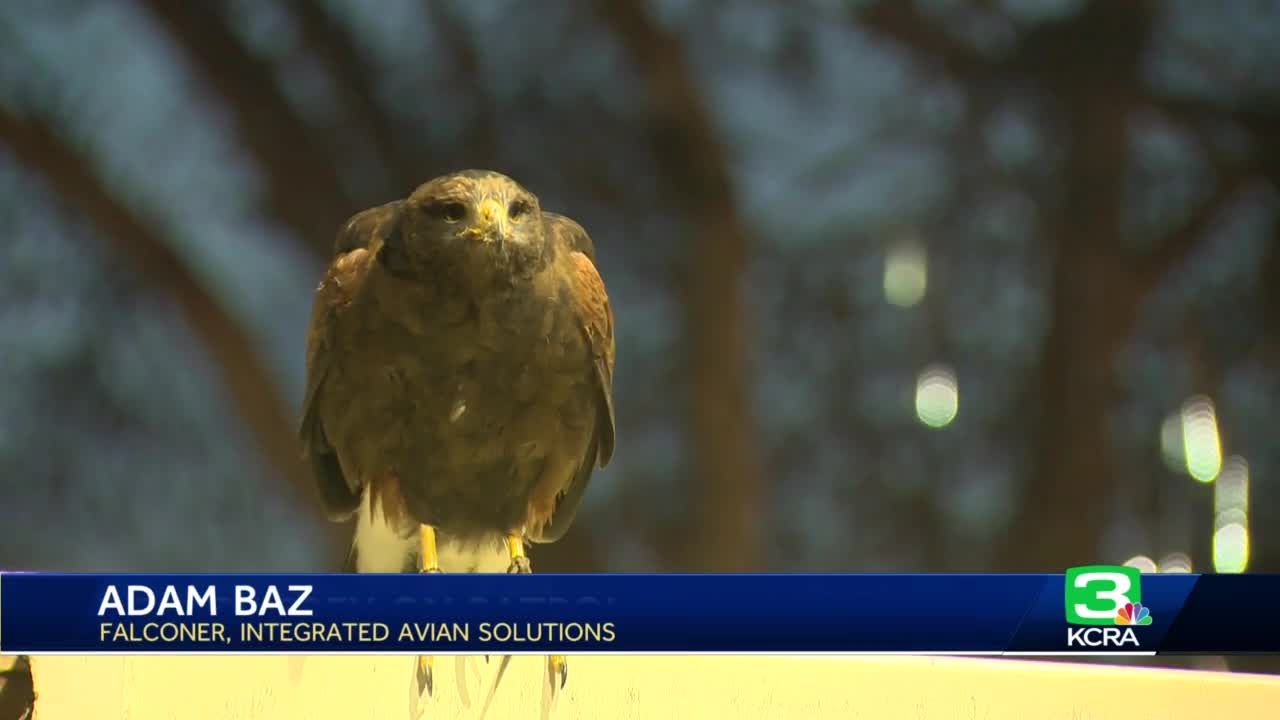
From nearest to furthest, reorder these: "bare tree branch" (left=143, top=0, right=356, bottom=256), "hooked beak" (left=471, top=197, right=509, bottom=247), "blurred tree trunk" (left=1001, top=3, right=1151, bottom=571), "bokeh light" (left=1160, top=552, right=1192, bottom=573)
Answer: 1. "hooked beak" (left=471, top=197, right=509, bottom=247)
2. "bokeh light" (left=1160, top=552, right=1192, bottom=573)
3. "blurred tree trunk" (left=1001, top=3, right=1151, bottom=571)
4. "bare tree branch" (left=143, top=0, right=356, bottom=256)

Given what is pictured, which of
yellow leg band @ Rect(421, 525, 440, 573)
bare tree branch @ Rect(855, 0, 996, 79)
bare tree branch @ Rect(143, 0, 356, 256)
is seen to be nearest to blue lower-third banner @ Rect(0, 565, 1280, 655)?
yellow leg band @ Rect(421, 525, 440, 573)

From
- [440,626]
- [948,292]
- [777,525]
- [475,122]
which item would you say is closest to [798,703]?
[440,626]

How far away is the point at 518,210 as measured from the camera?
1.82 m

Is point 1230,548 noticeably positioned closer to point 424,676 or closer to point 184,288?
point 424,676

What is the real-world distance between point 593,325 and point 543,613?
1.58 feet

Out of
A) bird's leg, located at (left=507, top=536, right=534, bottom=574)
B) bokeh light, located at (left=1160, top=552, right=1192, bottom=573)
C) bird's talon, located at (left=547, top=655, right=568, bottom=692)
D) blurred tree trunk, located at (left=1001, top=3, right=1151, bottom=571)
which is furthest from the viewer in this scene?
blurred tree trunk, located at (left=1001, top=3, right=1151, bottom=571)

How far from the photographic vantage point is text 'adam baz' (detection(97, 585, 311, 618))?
1.80 meters

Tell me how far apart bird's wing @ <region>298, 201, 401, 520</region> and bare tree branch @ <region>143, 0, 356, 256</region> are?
5.75 ft

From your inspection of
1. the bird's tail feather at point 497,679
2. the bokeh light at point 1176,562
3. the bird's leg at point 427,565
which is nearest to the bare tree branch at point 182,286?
the bird's leg at point 427,565

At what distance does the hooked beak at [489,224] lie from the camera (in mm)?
1758

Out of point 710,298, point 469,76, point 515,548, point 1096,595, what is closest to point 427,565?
point 515,548

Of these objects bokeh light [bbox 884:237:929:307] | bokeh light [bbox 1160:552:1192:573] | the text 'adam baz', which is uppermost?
bokeh light [bbox 884:237:929:307]

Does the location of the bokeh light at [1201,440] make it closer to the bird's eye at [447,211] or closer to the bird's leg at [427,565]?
the bird's leg at [427,565]

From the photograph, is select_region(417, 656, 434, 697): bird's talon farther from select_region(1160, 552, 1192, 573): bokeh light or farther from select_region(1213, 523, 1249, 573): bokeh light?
select_region(1213, 523, 1249, 573): bokeh light
